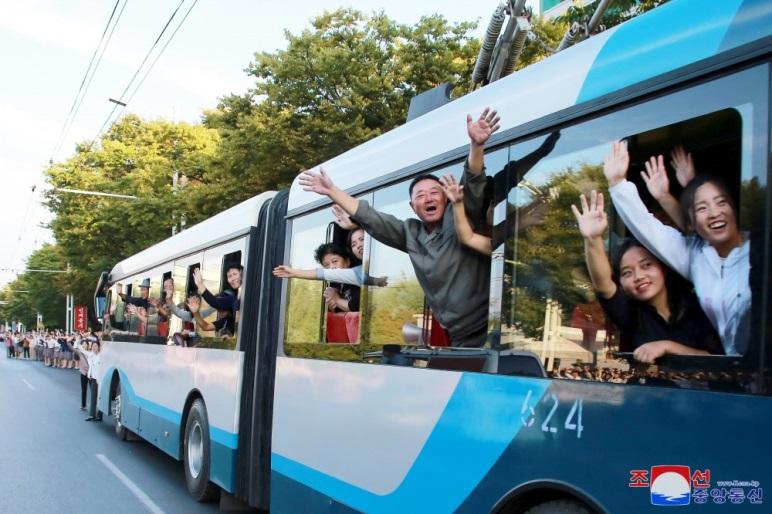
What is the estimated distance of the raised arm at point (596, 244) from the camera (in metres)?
3.46

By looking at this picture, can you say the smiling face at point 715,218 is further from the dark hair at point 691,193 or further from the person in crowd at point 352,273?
the person in crowd at point 352,273

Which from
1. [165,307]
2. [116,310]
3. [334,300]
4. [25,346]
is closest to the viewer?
[334,300]

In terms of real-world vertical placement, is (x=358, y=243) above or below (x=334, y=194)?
below

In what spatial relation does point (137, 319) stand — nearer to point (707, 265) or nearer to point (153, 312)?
point (153, 312)

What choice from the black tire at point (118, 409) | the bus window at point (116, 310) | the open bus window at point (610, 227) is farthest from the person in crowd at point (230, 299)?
the bus window at point (116, 310)

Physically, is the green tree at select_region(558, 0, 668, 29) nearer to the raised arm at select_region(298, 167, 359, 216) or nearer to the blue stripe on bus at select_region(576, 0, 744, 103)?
the raised arm at select_region(298, 167, 359, 216)

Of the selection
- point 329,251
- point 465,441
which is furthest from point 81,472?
point 465,441

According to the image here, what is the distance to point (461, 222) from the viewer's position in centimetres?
452

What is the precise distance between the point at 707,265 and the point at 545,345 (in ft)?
3.07

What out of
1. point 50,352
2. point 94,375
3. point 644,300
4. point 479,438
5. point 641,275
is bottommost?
point 50,352

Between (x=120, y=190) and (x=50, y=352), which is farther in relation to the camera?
(x=50, y=352)

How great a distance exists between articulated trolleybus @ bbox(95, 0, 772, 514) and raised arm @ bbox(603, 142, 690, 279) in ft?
0.18

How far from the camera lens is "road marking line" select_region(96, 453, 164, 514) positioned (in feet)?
27.6

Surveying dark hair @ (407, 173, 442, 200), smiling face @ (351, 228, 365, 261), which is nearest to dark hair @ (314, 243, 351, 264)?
smiling face @ (351, 228, 365, 261)
